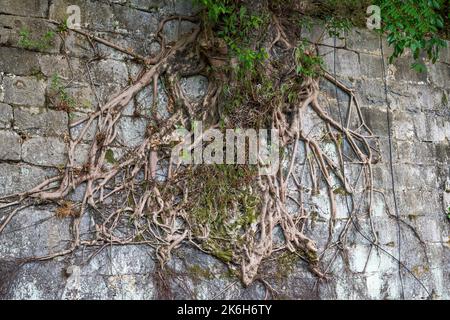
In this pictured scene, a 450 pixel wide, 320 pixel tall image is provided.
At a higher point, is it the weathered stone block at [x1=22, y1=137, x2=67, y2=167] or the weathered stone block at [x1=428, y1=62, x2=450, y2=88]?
the weathered stone block at [x1=428, y1=62, x2=450, y2=88]

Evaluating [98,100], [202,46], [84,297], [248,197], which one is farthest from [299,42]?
[84,297]

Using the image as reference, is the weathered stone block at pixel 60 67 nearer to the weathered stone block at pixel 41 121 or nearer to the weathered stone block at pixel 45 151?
the weathered stone block at pixel 41 121

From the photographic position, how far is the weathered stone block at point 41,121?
386 centimetres

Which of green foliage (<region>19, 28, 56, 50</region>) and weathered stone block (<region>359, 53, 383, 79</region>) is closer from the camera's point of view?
green foliage (<region>19, 28, 56, 50</region>)

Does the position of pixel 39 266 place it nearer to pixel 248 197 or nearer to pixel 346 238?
pixel 248 197

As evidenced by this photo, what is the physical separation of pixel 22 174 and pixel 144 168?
31.0 inches

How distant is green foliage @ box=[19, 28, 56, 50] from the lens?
395 cm

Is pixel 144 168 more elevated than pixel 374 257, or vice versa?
pixel 144 168

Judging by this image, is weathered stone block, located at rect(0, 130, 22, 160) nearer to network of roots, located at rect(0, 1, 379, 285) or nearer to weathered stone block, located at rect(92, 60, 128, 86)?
network of roots, located at rect(0, 1, 379, 285)

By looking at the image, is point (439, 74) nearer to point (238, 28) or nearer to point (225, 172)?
point (238, 28)

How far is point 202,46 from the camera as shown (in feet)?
14.2

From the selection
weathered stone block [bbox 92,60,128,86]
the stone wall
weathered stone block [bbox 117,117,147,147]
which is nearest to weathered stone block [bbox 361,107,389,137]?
the stone wall

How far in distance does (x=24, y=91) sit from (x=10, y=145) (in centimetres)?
37

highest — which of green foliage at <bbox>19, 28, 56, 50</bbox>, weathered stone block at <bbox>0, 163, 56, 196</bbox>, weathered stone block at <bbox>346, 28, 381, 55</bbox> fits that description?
weathered stone block at <bbox>346, 28, 381, 55</bbox>
